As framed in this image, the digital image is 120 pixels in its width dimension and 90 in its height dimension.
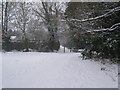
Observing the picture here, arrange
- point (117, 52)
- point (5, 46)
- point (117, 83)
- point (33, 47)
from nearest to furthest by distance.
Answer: point (117, 83) → point (117, 52) → point (5, 46) → point (33, 47)

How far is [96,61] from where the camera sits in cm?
875

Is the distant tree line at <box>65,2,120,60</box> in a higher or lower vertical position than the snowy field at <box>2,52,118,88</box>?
higher

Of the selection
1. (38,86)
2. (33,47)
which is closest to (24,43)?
(33,47)

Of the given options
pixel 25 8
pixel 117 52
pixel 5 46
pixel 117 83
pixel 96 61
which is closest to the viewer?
pixel 117 83

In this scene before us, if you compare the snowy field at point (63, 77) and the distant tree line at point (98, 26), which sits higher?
the distant tree line at point (98, 26)

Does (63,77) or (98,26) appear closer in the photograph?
(63,77)

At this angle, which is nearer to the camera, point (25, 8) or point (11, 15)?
point (11, 15)

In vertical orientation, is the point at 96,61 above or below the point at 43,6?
below

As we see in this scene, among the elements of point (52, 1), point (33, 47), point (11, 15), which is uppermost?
point (52, 1)

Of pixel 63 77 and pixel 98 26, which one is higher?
pixel 98 26

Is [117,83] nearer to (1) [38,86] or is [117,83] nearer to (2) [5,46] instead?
(1) [38,86]

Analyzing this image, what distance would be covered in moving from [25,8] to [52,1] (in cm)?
366

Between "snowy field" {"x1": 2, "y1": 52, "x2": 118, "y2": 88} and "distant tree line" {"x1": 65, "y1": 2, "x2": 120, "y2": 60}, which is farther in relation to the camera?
"distant tree line" {"x1": 65, "y1": 2, "x2": 120, "y2": 60}

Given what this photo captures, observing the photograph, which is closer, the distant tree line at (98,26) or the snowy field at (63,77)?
the snowy field at (63,77)
